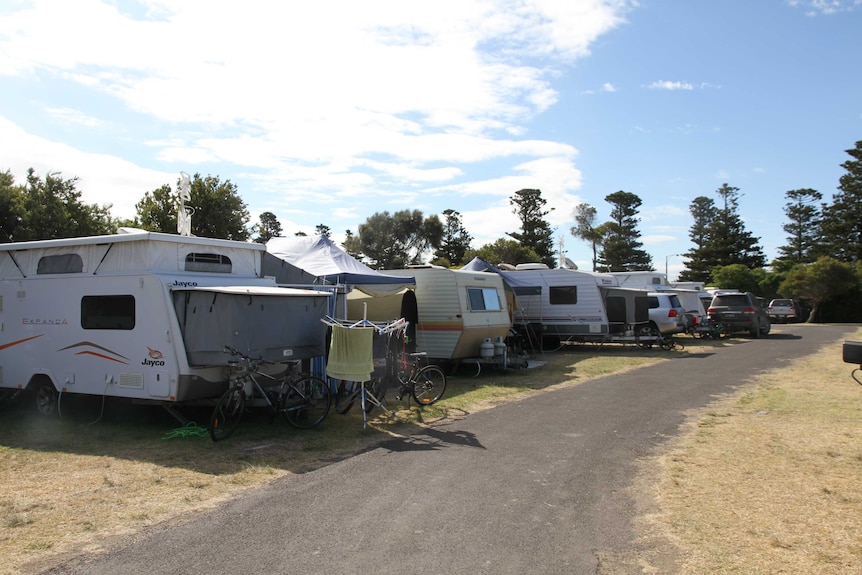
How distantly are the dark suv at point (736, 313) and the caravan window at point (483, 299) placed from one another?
1371 cm

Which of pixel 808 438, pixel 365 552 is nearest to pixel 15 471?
pixel 365 552

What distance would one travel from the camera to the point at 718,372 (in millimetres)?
14164

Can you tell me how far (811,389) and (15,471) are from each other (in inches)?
469

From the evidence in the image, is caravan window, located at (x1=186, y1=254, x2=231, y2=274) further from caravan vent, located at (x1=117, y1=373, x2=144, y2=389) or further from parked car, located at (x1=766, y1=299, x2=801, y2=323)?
parked car, located at (x1=766, y1=299, x2=801, y2=323)

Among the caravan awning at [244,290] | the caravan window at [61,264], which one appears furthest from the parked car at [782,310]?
the caravan window at [61,264]

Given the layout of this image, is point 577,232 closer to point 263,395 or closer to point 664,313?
point 664,313

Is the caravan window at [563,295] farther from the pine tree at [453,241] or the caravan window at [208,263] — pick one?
the pine tree at [453,241]

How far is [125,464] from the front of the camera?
6.78 meters

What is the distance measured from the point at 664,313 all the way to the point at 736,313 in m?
5.35

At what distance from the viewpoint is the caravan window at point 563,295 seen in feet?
67.7

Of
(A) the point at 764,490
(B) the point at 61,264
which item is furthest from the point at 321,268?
(A) the point at 764,490

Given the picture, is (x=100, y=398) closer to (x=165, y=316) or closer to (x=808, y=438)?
(x=165, y=316)

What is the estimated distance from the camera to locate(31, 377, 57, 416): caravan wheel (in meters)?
9.06

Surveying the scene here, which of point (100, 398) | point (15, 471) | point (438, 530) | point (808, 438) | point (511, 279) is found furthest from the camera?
point (511, 279)
